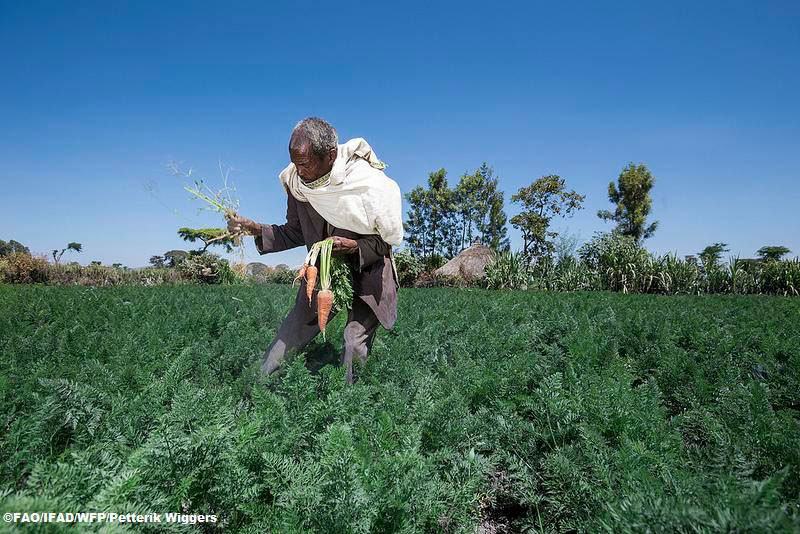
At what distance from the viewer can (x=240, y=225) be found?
376 centimetres

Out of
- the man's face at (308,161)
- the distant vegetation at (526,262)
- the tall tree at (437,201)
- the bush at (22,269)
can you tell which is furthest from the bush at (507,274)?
the bush at (22,269)

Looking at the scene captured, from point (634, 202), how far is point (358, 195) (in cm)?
3540

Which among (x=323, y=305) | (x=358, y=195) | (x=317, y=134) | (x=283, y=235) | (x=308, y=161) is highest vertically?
(x=317, y=134)

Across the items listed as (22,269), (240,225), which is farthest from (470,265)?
(240,225)

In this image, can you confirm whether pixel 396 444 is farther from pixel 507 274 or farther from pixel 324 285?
pixel 507 274

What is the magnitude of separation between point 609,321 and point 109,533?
7309 millimetres

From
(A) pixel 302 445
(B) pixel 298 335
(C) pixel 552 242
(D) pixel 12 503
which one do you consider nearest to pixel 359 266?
(B) pixel 298 335

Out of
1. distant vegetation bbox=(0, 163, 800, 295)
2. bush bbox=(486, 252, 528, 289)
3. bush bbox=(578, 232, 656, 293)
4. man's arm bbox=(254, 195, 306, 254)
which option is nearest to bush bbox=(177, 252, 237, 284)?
distant vegetation bbox=(0, 163, 800, 295)

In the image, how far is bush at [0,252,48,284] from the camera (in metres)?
21.7

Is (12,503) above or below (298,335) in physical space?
below

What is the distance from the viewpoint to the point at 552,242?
30922 millimetres

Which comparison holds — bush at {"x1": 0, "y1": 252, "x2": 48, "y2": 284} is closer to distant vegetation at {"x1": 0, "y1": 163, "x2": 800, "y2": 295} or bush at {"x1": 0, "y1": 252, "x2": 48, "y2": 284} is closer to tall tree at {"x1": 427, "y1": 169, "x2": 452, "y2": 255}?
distant vegetation at {"x1": 0, "y1": 163, "x2": 800, "y2": 295}

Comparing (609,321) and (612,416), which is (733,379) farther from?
(609,321)

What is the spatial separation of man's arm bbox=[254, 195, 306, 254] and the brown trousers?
1.42 ft
